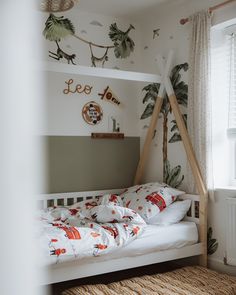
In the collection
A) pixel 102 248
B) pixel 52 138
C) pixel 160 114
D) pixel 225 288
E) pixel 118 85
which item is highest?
pixel 118 85

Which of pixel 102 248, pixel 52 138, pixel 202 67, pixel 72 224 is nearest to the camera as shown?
pixel 102 248

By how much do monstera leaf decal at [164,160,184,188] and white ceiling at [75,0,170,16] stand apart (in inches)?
55.2

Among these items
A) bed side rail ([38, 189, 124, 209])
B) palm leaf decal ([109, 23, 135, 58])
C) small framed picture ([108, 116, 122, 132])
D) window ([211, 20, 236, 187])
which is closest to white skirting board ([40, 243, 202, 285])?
window ([211, 20, 236, 187])

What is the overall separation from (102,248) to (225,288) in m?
0.82

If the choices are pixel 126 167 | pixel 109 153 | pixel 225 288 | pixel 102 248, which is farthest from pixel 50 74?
pixel 225 288

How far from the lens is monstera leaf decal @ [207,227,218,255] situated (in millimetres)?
3056

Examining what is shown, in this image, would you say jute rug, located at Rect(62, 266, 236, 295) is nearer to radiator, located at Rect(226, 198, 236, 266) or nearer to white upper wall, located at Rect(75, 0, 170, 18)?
radiator, located at Rect(226, 198, 236, 266)

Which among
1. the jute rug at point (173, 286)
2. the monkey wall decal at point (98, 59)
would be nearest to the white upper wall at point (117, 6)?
the monkey wall decal at point (98, 59)

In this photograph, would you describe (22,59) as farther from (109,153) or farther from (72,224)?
(109,153)

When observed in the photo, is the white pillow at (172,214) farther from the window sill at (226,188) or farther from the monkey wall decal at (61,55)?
the monkey wall decal at (61,55)

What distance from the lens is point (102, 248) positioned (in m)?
2.44

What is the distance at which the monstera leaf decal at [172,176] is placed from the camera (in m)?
3.39

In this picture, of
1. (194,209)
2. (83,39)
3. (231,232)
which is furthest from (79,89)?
(231,232)

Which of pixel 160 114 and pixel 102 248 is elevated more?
pixel 160 114
